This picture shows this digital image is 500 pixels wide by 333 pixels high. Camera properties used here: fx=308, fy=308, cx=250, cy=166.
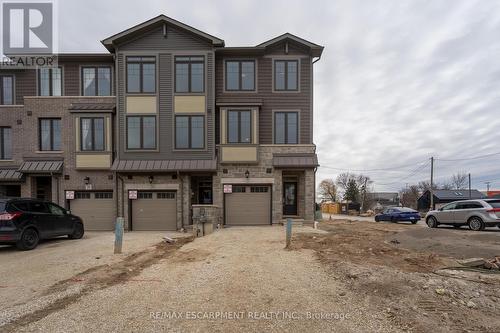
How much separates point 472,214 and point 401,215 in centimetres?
1037

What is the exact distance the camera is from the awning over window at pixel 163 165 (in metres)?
16.4

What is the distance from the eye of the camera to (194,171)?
54.9 feet

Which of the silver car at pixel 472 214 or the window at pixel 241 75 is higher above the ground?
the window at pixel 241 75

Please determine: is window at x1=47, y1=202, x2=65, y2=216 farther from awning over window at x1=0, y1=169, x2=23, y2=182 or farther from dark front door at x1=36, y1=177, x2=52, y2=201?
dark front door at x1=36, y1=177, x2=52, y2=201

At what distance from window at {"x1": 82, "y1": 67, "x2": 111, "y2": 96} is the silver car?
20.5m

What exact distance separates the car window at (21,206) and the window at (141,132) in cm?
702

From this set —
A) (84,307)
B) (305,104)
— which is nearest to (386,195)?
(305,104)

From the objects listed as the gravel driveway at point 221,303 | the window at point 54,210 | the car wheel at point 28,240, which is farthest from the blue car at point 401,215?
the car wheel at point 28,240

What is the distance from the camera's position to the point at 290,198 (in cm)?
1873

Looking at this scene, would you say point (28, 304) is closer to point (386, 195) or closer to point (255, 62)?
point (255, 62)

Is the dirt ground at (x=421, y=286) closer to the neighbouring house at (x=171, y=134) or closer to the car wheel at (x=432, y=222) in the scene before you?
the neighbouring house at (x=171, y=134)

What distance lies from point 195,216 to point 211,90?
7.08 metres

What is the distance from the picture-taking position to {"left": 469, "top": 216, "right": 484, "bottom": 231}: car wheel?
617 inches

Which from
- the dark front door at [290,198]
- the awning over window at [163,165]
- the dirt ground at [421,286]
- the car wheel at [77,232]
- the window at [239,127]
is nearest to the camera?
the dirt ground at [421,286]
